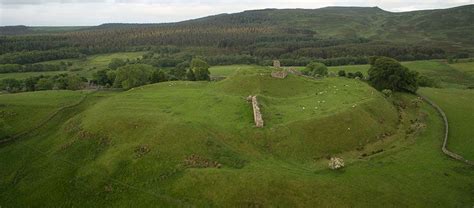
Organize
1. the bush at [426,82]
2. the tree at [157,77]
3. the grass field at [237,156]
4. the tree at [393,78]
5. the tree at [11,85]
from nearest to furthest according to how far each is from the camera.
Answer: the grass field at [237,156] < the tree at [393,78] < the tree at [157,77] < the bush at [426,82] < the tree at [11,85]

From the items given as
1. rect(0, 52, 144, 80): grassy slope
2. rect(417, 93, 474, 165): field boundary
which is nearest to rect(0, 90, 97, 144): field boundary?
rect(417, 93, 474, 165): field boundary

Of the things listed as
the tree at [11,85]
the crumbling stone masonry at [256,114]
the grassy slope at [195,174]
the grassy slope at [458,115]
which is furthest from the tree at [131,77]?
the grassy slope at [458,115]

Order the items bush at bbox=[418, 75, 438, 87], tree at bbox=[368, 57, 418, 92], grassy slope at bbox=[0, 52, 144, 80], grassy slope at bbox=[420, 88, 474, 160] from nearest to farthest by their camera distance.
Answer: grassy slope at bbox=[420, 88, 474, 160] → tree at bbox=[368, 57, 418, 92] → bush at bbox=[418, 75, 438, 87] → grassy slope at bbox=[0, 52, 144, 80]

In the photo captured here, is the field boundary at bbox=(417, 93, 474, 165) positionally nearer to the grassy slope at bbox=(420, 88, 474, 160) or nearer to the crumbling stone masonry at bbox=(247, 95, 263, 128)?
the grassy slope at bbox=(420, 88, 474, 160)

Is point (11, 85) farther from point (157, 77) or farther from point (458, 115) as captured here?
point (458, 115)

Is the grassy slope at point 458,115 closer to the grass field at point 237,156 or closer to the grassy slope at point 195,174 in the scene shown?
the grass field at point 237,156
